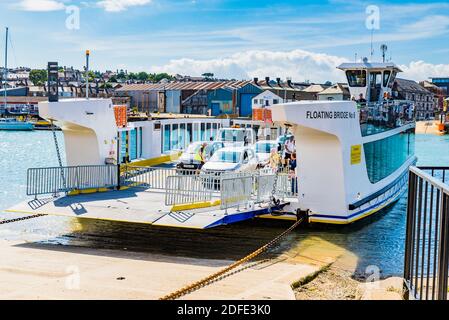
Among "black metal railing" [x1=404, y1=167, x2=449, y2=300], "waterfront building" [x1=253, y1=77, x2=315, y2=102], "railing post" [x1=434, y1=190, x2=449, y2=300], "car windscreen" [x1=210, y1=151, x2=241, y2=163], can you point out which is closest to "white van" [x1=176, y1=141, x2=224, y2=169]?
"car windscreen" [x1=210, y1=151, x2=241, y2=163]

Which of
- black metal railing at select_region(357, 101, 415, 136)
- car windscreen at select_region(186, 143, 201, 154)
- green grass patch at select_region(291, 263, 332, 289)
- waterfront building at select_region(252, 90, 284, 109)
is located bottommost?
green grass patch at select_region(291, 263, 332, 289)

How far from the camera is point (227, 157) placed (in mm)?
22906

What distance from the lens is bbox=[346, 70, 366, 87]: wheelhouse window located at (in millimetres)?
25172

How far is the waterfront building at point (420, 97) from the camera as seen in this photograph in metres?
120

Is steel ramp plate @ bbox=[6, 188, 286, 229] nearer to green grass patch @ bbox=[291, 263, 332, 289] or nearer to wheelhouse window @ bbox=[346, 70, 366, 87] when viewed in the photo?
green grass patch @ bbox=[291, 263, 332, 289]

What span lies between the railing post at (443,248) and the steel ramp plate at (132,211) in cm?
883

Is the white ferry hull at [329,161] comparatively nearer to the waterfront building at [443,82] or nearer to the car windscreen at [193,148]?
the car windscreen at [193,148]

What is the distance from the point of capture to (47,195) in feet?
61.0

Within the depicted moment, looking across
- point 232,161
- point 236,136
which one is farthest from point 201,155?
point 236,136

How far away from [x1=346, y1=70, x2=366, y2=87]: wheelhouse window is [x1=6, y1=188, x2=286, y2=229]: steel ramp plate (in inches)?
406

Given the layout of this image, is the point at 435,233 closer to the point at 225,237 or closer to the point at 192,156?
the point at 225,237

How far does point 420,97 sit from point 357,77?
112 m
